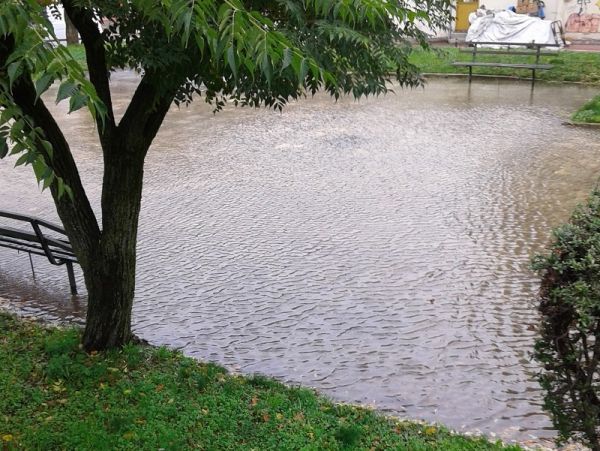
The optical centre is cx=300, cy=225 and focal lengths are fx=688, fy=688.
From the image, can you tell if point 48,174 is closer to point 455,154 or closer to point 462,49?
point 455,154

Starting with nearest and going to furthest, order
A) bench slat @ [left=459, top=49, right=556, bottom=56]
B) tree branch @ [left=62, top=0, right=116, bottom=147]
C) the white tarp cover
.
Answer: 1. tree branch @ [left=62, top=0, right=116, bottom=147]
2. bench slat @ [left=459, top=49, right=556, bottom=56]
3. the white tarp cover

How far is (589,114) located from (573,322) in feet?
42.6

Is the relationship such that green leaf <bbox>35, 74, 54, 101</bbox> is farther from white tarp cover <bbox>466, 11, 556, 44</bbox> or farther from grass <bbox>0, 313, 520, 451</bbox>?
white tarp cover <bbox>466, 11, 556, 44</bbox>

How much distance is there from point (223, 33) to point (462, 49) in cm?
2381

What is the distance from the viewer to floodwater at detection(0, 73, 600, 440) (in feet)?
19.8

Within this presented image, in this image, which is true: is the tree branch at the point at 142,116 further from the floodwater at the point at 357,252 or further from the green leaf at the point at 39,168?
the green leaf at the point at 39,168

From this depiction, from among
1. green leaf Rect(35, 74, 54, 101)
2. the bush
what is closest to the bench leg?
green leaf Rect(35, 74, 54, 101)

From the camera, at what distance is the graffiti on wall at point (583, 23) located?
1069 inches

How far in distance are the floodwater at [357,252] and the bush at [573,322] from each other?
1.52 m

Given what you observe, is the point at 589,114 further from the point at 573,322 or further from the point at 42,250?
the point at 573,322

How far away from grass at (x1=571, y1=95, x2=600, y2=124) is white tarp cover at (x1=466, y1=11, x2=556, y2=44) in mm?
6994

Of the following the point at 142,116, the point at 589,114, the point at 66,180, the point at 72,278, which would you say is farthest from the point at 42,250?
the point at 589,114

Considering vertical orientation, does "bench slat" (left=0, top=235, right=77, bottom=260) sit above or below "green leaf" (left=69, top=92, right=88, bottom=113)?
below

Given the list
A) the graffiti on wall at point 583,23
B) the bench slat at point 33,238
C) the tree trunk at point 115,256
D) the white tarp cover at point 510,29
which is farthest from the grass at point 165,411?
the graffiti on wall at point 583,23
